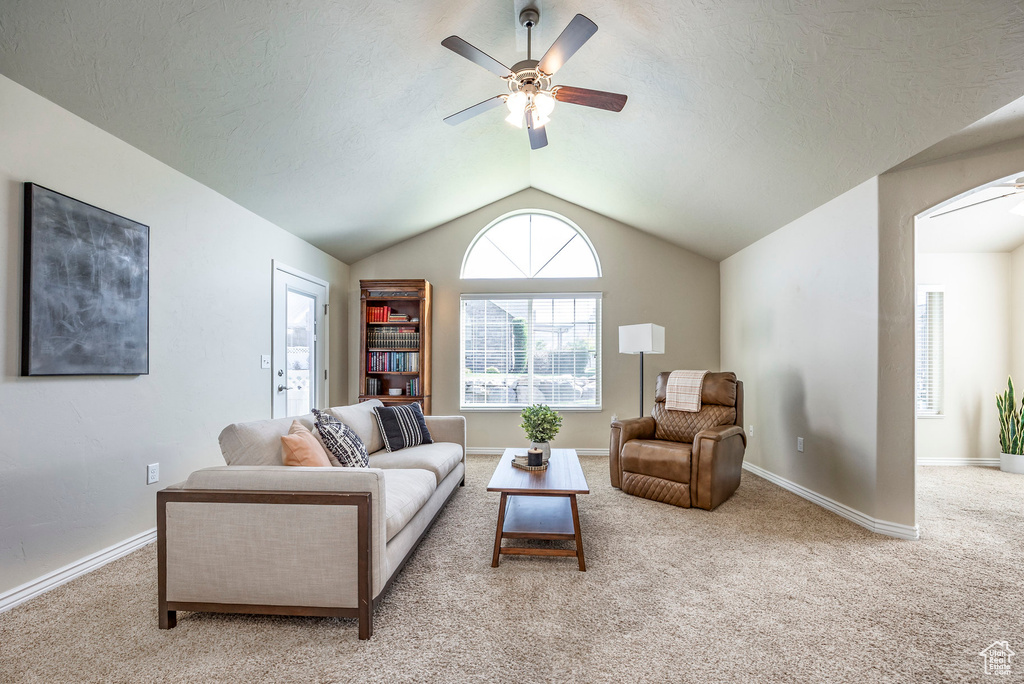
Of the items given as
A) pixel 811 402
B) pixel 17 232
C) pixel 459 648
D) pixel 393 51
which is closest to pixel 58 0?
pixel 17 232

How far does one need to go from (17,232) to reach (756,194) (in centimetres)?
469

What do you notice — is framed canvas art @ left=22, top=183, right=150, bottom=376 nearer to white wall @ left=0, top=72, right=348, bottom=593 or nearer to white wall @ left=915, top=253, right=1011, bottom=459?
white wall @ left=0, top=72, right=348, bottom=593

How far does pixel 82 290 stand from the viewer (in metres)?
2.42

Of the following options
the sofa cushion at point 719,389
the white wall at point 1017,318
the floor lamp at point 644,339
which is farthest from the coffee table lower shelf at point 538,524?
the white wall at point 1017,318

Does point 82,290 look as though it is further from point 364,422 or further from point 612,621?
point 612,621

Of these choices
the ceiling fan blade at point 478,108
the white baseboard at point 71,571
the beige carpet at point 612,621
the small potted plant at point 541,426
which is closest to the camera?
the beige carpet at point 612,621

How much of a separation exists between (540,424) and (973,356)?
16.5 ft

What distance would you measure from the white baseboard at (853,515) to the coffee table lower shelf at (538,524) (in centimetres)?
199

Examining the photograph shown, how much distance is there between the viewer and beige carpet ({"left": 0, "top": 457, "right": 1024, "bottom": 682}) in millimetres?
1670

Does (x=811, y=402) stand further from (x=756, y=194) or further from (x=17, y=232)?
(x=17, y=232)

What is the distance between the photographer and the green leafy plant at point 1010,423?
468 centimetres

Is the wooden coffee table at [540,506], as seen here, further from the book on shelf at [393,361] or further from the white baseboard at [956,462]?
the white baseboard at [956,462]

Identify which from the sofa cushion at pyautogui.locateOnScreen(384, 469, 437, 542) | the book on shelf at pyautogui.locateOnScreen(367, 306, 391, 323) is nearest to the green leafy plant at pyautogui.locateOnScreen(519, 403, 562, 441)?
the sofa cushion at pyautogui.locateOnScreen(384, 469, 437, 542)

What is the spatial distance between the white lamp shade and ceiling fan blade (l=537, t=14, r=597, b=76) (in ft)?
8.57
